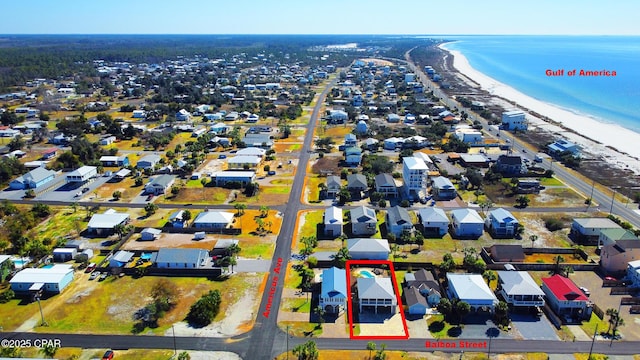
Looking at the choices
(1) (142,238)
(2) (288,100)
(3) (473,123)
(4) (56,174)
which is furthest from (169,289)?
(2) (288,100)

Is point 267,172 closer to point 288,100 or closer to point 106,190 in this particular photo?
point 106,190

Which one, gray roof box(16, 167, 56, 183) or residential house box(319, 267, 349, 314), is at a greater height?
gray roof box(16, 167, 56, 183)

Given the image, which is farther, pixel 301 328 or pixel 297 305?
pixel 297 305

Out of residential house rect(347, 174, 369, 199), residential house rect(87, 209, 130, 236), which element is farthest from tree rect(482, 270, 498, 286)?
residential house rect(87, 209, 130, 236)

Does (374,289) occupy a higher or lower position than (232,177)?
lower

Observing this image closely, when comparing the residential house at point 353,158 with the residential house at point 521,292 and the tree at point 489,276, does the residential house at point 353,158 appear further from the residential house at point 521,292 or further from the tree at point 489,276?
the residential house at point 521,292

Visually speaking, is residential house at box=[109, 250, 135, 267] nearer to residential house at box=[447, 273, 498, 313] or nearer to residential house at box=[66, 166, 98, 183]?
residential house at box=[66, 166, 98, 183]

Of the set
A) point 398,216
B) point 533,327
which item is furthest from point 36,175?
point 533,327

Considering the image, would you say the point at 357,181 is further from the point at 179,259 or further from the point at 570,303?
the point at 570,303
